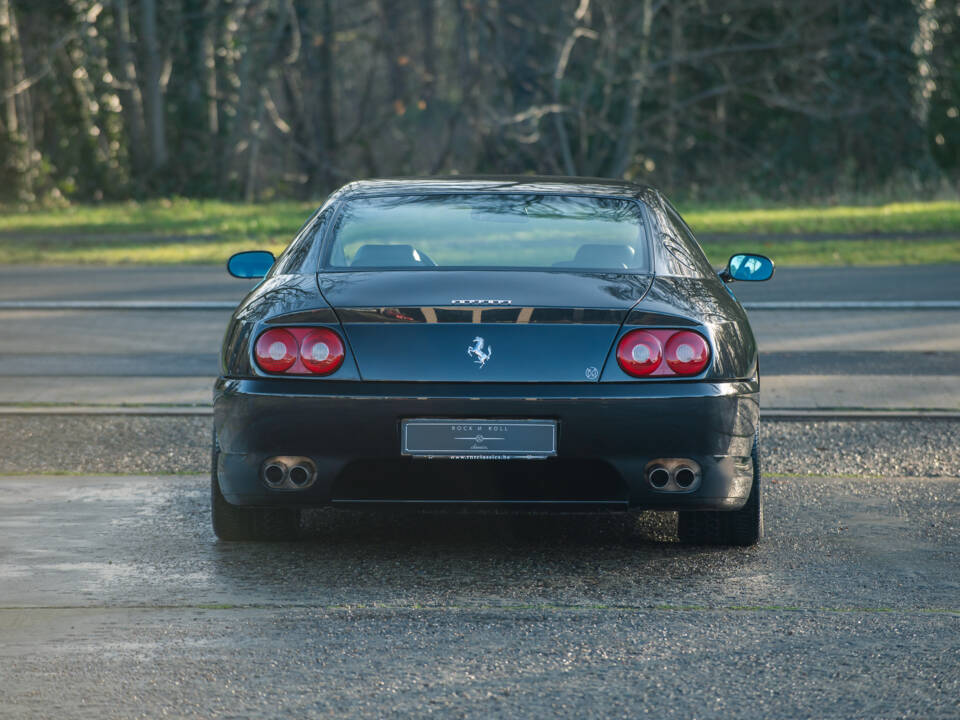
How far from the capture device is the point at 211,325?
13.6 meters

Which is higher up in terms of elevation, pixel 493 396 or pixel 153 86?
pixel 493 396

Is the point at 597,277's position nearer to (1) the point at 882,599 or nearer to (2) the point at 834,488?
(1) the point at 882,599

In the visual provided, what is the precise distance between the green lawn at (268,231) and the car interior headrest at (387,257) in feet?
45.5

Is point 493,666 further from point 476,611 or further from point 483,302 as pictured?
point 483,302

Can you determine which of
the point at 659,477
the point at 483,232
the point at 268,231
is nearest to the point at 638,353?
the point at 659,477

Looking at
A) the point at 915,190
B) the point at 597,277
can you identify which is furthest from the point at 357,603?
the point at 915,190

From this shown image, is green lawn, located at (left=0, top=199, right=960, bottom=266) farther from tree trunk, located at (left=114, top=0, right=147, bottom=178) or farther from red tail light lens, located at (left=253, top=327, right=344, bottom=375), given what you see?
red tail light lens, located at (left=253, top=327, right=344, bottom=375)

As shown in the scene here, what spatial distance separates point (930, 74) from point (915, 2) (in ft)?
5.21

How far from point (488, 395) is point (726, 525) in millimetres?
1140

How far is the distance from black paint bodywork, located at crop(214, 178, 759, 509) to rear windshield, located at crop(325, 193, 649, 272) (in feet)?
1.17

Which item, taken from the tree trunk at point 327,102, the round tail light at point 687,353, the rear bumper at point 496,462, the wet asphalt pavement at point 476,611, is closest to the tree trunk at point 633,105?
the tree trunk at point 327,102

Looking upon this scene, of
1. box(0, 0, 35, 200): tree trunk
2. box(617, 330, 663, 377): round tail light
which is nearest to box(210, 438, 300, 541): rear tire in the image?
box(617, 330, 663, 377): round tail light

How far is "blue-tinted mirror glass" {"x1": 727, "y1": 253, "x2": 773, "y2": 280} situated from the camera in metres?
6.90

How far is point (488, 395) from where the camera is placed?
5.38 metres
